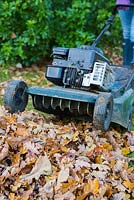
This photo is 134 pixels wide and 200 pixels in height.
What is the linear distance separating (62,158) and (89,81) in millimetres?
1101

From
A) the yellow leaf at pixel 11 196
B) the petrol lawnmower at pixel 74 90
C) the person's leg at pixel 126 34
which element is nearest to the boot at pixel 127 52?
the person's leg at pixel 126 34

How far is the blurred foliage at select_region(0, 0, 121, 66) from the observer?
20.5 ft

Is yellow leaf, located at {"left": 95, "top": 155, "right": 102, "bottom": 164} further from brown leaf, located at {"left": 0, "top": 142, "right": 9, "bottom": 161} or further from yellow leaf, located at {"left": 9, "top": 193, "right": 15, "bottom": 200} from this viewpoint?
yellow leaf, located at {"left": 9, "top": 193, "right": 15, "bottom": 200}

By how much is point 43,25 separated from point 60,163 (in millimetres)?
3463

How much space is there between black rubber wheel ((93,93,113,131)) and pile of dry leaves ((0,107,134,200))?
0.48 ft

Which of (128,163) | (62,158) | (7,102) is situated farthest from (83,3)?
(62,158)

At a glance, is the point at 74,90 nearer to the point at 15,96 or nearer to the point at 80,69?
the point at 80,69

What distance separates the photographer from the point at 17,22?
21.1ft

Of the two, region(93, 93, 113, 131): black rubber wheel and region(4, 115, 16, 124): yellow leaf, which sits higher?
region(93, 93, 113, 131): black rubber wheel

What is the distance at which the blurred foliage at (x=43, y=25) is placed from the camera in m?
6.25

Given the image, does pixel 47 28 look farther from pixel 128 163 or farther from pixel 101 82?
pixel 128 163

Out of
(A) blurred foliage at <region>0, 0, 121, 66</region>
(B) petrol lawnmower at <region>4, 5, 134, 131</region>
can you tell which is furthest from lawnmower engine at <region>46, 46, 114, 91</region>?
(A) blurred foliage at <region>0, 0, 121, 66</region>

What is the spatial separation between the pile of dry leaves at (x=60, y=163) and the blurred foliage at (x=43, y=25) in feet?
8.03

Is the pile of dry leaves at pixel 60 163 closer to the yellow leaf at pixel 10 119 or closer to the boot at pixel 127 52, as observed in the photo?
the yellow leaf at pixel 10 119
